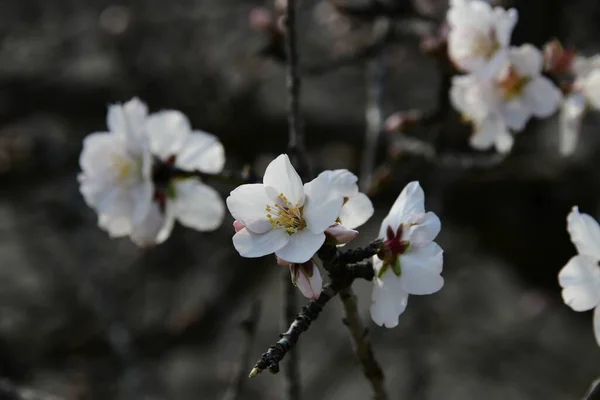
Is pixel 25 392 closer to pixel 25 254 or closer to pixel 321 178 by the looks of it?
pixel 321 178

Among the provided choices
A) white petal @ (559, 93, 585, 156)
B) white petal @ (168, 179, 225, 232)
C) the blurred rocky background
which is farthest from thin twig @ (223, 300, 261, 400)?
the blurred rocky background

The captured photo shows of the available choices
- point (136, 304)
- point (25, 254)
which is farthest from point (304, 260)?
point (25, 254)

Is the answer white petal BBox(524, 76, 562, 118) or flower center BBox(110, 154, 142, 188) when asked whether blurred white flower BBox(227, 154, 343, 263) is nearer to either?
flower center BBox(110, 154, 142, 188)

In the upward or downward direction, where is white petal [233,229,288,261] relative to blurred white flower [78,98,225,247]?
upward

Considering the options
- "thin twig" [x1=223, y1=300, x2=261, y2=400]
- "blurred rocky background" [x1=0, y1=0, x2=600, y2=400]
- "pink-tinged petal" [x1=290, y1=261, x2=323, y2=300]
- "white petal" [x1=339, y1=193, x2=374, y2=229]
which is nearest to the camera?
"pink-tinged petal" [x1=290, y1=261, x2=323, y2=300]

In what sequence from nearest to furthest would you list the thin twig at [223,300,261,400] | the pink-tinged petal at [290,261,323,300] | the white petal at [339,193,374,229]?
1. the pink-tinged petal at [290,261,323,300]
2. the white petal at [339,193,374,229]
3. the thin twig at [223,300,261,400]

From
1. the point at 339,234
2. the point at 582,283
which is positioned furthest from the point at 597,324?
the point at 339,234
